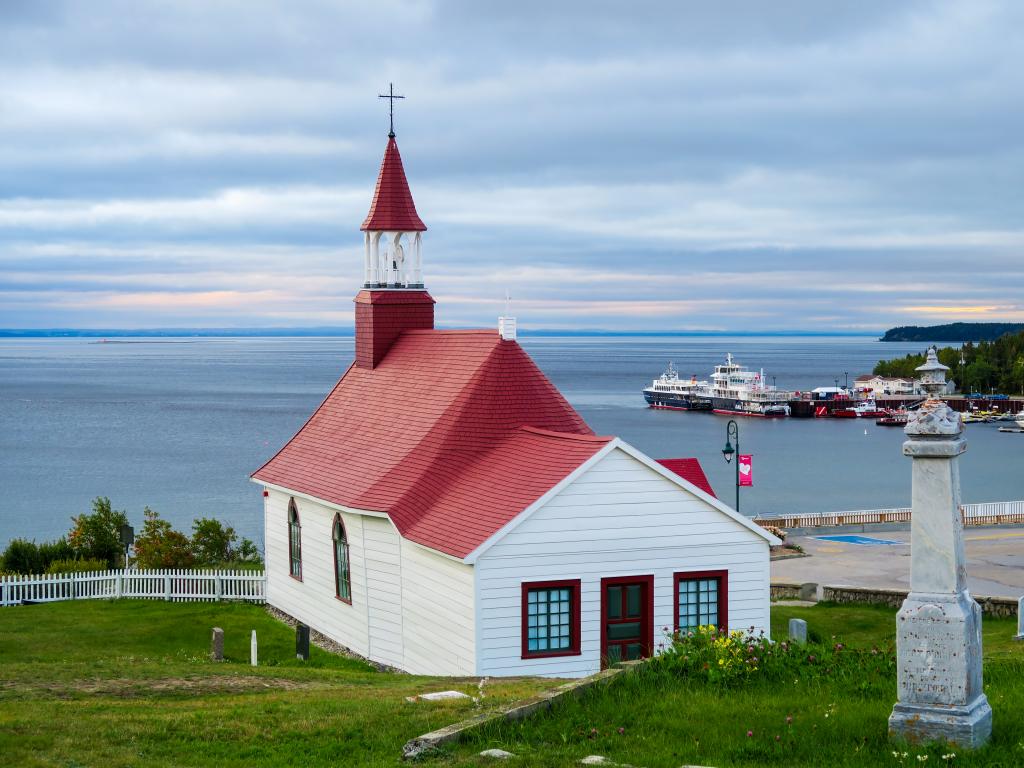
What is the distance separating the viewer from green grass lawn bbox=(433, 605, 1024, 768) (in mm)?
10164

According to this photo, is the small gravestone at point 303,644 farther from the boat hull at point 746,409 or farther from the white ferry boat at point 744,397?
the boat hull at point 746,409

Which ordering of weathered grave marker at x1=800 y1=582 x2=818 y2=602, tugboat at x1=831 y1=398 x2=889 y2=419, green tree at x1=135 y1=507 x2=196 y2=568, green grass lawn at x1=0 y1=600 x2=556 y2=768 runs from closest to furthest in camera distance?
green grass lawn at x1=0 y1=600 x2=556 y2=768, weathered grave marker at x1=800 y1=582 x2=818 y2=602, green tree at x1=135 y1=507 x2=196 y2=568, tugboat at x1=831 y1=398 x2=889 y2=419

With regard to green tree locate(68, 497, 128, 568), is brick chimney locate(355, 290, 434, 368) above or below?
above

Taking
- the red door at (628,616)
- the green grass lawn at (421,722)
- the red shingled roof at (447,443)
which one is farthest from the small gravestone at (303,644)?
the red door at (628,616)

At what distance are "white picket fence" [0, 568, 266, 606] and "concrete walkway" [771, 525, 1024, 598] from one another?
48.9 ft

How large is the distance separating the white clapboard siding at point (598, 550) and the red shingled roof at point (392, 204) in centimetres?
1243

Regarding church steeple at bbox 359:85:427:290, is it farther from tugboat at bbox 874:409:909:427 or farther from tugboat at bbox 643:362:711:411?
tugboat at bbox 643:362:711:411

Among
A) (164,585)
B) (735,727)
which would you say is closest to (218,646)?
(164,585)

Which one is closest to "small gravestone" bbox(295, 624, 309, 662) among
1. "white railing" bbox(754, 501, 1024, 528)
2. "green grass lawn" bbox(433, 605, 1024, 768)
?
"green grass lawn" bbox(433, 605, 1024, 768)

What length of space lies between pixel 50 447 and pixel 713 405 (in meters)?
90.1

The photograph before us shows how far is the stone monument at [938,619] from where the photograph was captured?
33.4 feet

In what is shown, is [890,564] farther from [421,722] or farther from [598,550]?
[421,722]

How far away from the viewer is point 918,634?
10.3 m

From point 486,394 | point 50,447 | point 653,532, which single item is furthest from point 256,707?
point 50,447
